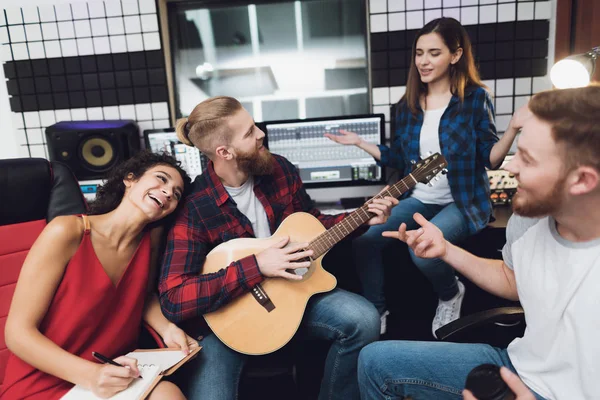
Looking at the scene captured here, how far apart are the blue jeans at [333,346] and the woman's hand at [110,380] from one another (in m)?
0.30

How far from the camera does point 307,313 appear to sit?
158cm

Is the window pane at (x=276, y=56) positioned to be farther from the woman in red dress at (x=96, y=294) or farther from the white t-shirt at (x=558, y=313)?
the white t-shirt at (x=558, y=313)

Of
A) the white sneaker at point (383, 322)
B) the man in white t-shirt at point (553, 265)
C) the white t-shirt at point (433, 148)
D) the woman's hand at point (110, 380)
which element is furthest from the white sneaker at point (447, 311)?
the woman's hand at point (110, 380)

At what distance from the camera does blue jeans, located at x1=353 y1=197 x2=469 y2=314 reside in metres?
1.95

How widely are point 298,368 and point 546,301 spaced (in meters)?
1.21

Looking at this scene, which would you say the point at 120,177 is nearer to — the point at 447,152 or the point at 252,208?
the point at 252,208

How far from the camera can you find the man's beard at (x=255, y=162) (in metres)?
1.64

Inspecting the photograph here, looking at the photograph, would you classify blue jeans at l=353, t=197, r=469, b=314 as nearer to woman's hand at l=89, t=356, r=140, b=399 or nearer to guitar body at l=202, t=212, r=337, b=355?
guitar body at l=202, t=212, r=337, b=355

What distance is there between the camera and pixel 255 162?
1654 mm

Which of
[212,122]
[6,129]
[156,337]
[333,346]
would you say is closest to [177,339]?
[156,337]

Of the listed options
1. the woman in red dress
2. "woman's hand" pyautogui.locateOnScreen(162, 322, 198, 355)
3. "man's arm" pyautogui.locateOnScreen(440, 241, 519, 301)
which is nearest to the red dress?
the woman in red dress

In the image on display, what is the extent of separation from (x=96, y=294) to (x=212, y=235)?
0.43m

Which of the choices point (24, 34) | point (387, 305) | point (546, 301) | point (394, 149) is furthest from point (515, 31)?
point (24, 34)

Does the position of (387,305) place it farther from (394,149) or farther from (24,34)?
(24,34)
